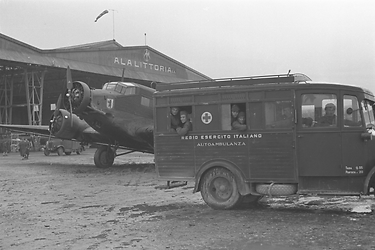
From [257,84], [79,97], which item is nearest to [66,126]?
[79,97]

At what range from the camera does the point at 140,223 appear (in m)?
8.52

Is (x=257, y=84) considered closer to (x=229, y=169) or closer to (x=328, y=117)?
(x=328, y=117)

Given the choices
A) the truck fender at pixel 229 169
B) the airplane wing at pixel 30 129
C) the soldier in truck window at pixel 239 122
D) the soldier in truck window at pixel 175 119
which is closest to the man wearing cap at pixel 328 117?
the soldier in truck window at pixel 239 122

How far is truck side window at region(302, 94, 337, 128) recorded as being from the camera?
8836 mm

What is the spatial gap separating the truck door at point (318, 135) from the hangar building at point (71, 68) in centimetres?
2687

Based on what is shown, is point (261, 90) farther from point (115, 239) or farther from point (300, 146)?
point (115, 239)

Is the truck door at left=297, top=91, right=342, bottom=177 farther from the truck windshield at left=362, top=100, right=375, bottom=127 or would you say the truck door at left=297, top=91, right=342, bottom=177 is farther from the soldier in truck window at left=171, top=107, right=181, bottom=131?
the soldier in truck window at left=171, top=107, right=181, bottom=131

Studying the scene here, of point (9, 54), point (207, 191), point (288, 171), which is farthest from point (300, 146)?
point (9, 54)

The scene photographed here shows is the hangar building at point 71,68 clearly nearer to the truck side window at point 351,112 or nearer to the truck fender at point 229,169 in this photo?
the truck fender at point 229,169

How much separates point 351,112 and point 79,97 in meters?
14.2

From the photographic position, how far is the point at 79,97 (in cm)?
2031

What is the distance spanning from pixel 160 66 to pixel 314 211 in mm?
46831

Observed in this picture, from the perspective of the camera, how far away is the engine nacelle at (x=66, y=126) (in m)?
23.0

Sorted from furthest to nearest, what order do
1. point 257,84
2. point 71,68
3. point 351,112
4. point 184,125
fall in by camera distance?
point 71,68
point 184,125
point 257,84
point 351,112
